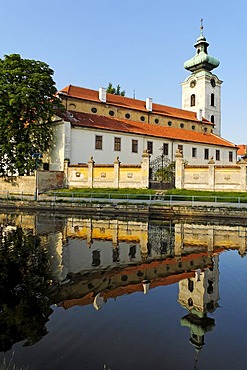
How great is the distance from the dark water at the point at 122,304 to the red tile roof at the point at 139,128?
2773 centimetres

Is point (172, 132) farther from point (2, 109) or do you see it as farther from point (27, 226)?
point (27, 226)

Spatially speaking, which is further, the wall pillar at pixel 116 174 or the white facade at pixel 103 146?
the white facade at pixel 103 146

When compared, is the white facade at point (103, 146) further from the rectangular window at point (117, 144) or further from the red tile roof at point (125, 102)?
the red tile roof at point (125, 102)

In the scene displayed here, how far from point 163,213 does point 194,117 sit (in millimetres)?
37851

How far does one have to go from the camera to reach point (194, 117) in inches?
2259

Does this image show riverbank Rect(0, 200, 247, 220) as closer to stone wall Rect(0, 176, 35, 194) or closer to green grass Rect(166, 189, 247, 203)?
green grass Rect(166, 189, 247, 203)

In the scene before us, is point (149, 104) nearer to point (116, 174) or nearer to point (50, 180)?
point (116, 174)

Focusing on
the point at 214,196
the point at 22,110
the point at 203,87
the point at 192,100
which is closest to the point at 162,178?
the point at 214,196

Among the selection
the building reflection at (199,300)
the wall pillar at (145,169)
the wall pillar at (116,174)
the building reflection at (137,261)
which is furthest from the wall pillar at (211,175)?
the building reflection at (199,300)

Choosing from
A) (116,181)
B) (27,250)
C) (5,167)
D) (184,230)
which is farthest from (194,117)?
(27,250)

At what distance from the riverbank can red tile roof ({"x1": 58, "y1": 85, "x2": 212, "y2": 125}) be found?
19953 millimetres

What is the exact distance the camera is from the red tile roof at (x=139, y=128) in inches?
1552

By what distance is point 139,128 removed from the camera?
4488 centimetres

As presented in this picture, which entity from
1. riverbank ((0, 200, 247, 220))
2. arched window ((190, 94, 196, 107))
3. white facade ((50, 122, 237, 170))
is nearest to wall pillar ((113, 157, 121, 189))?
white facade ((50, 122, 237, 170))
